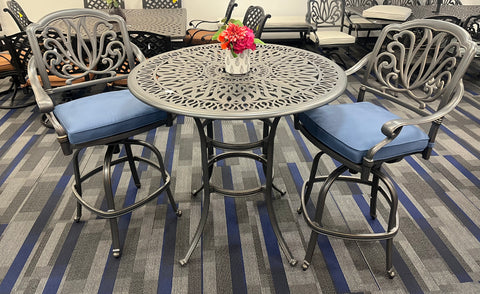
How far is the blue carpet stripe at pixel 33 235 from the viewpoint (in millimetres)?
1581

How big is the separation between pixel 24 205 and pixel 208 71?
4.65ft

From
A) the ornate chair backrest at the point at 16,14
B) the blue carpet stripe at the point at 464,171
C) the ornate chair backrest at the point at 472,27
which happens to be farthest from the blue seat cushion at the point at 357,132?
the ornate chair backrest at the point at 16,14

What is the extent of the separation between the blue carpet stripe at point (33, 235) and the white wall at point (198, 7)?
11.0 feet

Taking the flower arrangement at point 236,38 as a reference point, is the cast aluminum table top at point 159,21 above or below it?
below

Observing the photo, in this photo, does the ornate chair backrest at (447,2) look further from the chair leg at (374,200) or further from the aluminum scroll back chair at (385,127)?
the chair leg at (374,200)

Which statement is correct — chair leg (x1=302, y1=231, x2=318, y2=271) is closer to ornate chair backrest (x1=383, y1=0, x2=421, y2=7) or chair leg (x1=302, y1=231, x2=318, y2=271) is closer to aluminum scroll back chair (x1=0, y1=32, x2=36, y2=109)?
aluminum scroll back chair (x1=0, y1=32, x2=36, y2=109)

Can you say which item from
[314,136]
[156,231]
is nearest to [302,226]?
[314,136]

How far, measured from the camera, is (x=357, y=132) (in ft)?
4.69

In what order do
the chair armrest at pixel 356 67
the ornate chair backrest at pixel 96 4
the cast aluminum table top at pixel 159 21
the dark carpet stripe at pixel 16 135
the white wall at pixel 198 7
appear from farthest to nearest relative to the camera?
the white wall at pixel 198 7
the ornate chair backrest at pixel 96 4
the cast aluminum table top at pixel 159 21
the dark carpet stripe at pixel 16 135
the chair armrest at pixel 356 67

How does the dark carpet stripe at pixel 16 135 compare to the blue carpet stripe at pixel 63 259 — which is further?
the dark carpet stripe at pixel 16 135

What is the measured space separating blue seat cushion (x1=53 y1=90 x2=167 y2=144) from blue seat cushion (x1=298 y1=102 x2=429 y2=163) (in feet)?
2.45

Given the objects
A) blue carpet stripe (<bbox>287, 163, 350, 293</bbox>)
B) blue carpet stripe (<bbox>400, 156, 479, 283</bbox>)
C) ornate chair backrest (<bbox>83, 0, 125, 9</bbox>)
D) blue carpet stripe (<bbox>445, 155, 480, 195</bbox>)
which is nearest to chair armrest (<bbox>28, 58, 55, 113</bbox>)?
blue carpet stripe (<bbox>287, 163, 350, 293</bbox>)

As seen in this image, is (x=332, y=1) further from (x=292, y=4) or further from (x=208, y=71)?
(x=208, y=71)

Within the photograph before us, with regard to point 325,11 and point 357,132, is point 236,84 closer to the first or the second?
point 357,132
